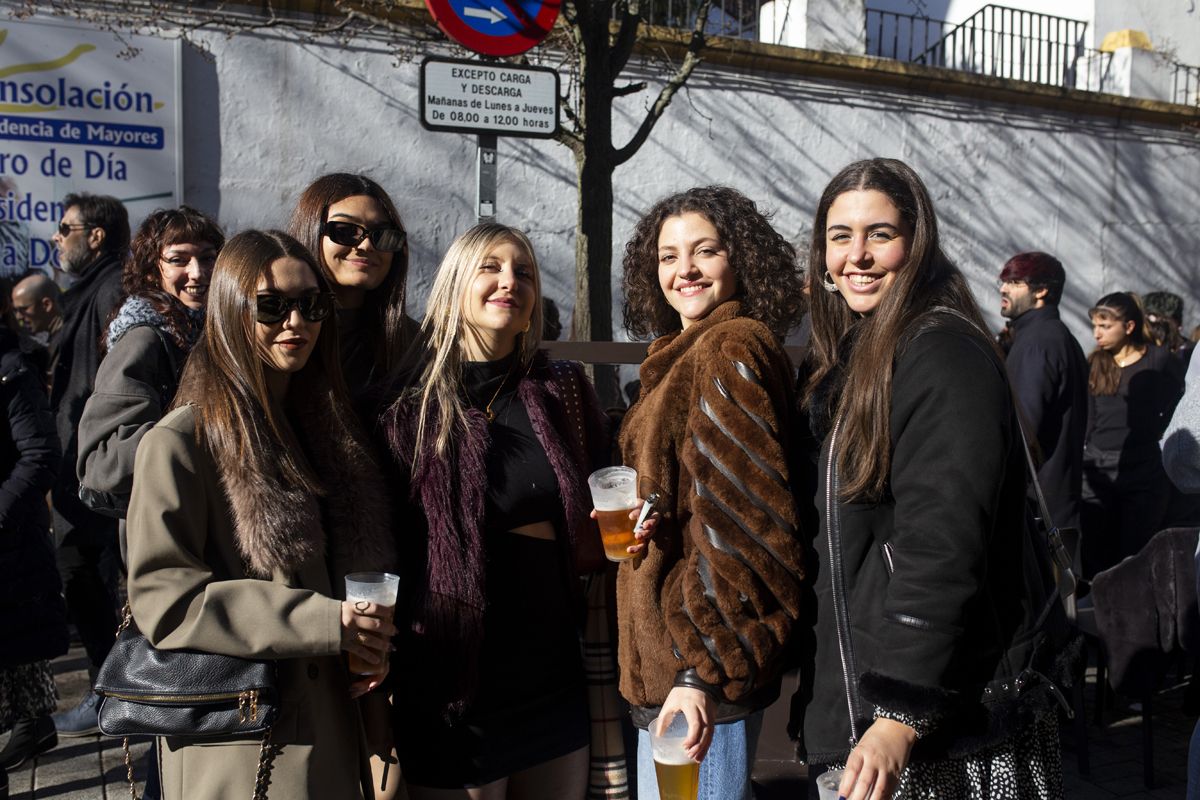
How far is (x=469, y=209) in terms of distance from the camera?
364 inches

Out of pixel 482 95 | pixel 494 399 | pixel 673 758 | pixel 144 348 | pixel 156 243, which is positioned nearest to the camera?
pixel 673 758

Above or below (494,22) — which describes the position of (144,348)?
below

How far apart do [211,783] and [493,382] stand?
112cm

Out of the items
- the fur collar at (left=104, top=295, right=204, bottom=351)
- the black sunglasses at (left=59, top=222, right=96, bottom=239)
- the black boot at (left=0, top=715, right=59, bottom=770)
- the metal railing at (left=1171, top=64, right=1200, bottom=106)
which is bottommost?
the black boot at (left=0, top=715, right=59, bottom=770)

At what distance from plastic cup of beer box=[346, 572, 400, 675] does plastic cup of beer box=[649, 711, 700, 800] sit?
600 millimetres

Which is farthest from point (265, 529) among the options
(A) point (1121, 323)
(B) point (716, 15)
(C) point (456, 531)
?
(B) point (716, 15)

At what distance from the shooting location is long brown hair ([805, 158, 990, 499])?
2.07 meters

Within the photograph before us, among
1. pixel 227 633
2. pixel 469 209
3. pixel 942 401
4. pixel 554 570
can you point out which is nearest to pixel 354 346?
pixel 554 570

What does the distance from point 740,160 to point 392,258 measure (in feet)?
23.4

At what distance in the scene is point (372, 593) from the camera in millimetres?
2189

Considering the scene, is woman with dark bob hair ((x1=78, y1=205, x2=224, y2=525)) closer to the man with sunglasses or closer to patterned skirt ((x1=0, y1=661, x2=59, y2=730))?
patterned skirt ((x1=0, y1=661, x2=59, y2=730))

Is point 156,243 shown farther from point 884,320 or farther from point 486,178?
point 884,320

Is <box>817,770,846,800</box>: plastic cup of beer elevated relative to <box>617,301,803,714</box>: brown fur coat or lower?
lower

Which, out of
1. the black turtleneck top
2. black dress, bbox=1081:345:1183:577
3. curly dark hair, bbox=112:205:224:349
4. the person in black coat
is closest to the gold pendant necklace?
the black turtleneck top
